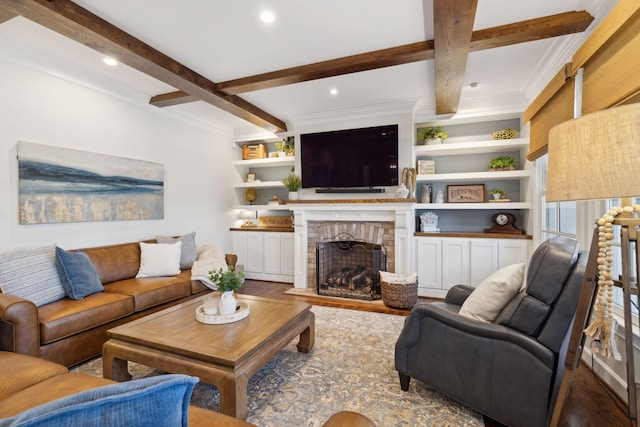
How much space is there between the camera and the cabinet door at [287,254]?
4.89 meters

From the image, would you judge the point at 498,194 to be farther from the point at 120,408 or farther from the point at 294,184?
the point at 120,408

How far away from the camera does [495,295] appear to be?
1.81 meters

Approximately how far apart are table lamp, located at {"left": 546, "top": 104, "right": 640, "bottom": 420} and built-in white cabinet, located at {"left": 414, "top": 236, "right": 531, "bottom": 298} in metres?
2.68

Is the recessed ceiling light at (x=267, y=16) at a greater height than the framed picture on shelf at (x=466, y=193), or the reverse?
the recessed ceiling light at (x=267, y=16)

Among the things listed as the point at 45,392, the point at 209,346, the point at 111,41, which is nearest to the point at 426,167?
the point at 209,346

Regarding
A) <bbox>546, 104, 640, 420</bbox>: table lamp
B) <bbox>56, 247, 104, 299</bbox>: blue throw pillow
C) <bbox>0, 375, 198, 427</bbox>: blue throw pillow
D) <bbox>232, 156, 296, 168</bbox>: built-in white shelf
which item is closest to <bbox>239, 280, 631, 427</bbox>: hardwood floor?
<bbox>546, 104, 640, 420</bbox>: table lamp

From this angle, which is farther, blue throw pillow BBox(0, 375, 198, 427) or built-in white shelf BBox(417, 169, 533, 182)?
built-in white shelf BBox(417, 169, 533, 182)

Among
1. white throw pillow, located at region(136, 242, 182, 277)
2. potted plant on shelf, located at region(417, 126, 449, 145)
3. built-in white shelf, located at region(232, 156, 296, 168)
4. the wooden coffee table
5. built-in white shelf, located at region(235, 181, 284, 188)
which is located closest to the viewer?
the wooden coffee table

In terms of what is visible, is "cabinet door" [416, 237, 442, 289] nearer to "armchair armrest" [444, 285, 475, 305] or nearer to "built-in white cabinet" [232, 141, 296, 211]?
"armchair armrest" [444, 285, 475, 305]

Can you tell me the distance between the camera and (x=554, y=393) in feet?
4.94

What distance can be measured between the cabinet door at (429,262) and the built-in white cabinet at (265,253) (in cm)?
195

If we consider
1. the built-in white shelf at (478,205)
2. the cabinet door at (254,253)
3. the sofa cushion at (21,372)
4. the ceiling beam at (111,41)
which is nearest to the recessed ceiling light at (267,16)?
the ceiling beam at (111,41)

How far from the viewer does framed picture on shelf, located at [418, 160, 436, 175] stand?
4297 mm

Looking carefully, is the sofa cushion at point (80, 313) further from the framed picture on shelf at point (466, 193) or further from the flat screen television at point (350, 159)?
the framed picture on shelf at point (466, 193)
